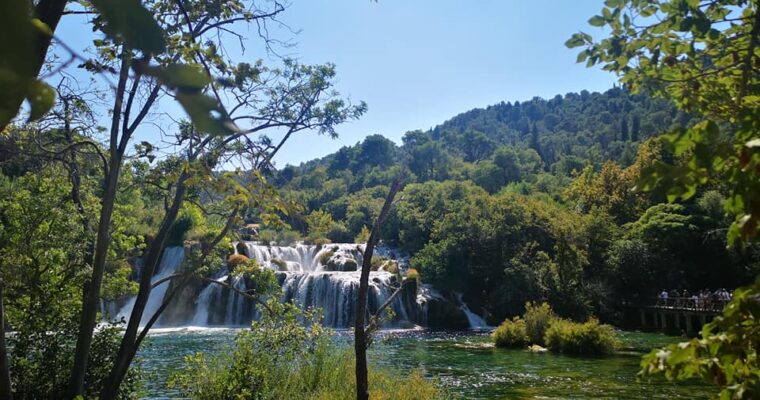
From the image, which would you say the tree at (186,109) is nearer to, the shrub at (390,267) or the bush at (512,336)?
the bush at (512,336)

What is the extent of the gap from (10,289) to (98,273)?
350 cm

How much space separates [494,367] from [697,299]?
14559 mm

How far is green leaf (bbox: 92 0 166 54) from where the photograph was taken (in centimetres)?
49

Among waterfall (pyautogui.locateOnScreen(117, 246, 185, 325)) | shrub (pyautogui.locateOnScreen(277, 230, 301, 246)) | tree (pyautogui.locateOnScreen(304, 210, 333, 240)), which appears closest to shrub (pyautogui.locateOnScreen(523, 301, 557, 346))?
tree (pyautogui.locateOnScreen(304, 210, 333, 240))

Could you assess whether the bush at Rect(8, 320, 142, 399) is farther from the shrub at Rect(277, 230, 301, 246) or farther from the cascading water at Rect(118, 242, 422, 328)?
the shrub at Rect(277, 230, 301, 246)

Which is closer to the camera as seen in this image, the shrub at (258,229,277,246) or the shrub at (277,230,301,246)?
the shrub at (258,229,277,246)

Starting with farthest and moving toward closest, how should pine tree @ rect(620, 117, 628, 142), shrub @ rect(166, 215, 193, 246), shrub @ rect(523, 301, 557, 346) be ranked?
pine tree @ rect(620, 117, 628, 142) → shrub @ rect(166, 215, 193, 246) → shrub @ rect(523, 301, 557, 346)

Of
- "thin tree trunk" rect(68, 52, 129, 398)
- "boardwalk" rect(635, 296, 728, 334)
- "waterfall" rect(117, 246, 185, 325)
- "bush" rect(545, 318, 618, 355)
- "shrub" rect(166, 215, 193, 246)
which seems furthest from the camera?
"shrub" rect(166, 215, 193, 246)

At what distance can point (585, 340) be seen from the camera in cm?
1872

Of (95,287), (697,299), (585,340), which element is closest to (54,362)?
(95,287)

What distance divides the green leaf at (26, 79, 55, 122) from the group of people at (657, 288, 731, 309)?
2648 cm

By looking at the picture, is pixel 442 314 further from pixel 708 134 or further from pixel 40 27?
pixel 40 27

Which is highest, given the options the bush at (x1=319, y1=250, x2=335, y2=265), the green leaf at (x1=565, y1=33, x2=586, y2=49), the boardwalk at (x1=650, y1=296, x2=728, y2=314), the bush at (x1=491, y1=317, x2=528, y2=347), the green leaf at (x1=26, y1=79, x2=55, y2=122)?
the bush at (x1=319, y1=250, x2=335, y2=265)

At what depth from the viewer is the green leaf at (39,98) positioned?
0.52m
